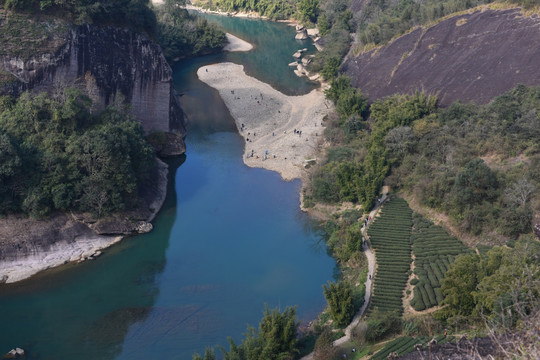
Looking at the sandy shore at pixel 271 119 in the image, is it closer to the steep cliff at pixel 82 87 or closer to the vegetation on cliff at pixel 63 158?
the steep cliff at pixel 82 87

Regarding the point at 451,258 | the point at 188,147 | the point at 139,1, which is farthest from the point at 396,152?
the point at 139,1

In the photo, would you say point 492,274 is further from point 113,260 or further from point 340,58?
point 340,58

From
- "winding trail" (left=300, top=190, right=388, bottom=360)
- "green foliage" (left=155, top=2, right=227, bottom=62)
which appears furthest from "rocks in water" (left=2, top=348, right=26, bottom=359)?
"green foliage" (left=155, top=2, right=227, bottom=62)

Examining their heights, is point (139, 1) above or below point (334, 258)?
above

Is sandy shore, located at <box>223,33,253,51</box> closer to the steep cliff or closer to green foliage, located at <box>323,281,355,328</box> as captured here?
the steep cliff

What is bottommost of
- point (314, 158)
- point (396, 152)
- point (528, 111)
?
point (314, 158)

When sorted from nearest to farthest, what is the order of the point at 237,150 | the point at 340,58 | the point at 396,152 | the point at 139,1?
the point at 396,152 → the point at 139,1 → the point at 237,150 → the point at 340,58

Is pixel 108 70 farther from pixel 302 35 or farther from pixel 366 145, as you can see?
pixel 302 35

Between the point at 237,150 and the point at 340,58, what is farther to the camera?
the point at 340,58
